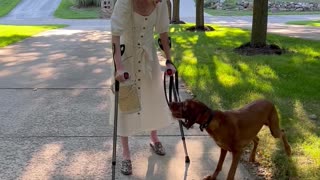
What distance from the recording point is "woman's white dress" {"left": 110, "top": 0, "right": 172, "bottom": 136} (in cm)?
400

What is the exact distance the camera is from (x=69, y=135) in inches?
210

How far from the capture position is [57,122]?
5.86 metres

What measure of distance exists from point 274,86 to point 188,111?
429 cm

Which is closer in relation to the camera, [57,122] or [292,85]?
[57,122]

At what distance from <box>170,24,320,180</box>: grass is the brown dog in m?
0.56

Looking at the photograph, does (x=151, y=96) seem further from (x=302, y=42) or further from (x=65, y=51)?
(x=302, y=42)

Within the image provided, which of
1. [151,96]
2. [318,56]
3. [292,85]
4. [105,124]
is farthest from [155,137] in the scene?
[318,56]

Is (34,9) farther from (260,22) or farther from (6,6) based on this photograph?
(260,22)

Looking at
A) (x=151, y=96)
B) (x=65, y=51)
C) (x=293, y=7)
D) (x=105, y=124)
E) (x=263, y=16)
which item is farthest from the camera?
(x=293, y=7)

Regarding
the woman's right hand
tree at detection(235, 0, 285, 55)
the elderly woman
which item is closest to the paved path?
the elderly woman

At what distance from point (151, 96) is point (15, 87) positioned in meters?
4.29

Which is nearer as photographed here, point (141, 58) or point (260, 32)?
point (141, 58)

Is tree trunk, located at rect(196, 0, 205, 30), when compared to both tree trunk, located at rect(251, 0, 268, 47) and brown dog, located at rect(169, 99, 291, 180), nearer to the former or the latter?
tree trunk, located at rect(251, 0, 268, 47)

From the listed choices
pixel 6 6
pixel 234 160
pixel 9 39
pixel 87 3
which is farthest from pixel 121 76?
pixel 6 6
